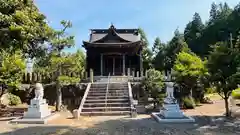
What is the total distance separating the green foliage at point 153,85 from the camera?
1756 centimetres

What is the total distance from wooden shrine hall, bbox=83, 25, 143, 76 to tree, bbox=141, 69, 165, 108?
8.17m

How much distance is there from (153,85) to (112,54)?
35.6 ft

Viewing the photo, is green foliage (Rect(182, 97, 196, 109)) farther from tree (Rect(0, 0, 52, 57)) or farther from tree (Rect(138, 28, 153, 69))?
tree (Rect(138, 28, 153, 69))

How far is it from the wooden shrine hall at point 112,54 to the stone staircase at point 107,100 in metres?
7.93

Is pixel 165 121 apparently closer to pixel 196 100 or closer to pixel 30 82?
pixel 196 100

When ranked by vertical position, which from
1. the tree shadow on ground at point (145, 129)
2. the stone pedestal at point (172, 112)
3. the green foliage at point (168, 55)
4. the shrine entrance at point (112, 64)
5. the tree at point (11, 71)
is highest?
the green foliage at point (168, 55)

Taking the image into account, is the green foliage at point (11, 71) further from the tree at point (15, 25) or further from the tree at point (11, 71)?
the tree at point (15, 25)

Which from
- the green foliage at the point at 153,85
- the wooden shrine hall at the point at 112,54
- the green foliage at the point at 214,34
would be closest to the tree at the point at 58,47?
the green foliage at the point at 153,85

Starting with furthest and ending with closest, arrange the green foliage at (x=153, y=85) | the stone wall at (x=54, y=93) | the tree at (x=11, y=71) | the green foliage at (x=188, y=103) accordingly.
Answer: the stone wall at (x=54, y=93), the green foliage at (x=188, y=103), the green foliage at (x=153, y=85), the tree at (x=11, y=71)

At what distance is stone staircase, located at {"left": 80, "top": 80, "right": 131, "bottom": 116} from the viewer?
15.7m

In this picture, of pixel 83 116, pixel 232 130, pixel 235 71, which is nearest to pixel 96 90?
pixel 83 116

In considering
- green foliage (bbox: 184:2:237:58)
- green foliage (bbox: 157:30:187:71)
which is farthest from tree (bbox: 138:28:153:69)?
green foliage (bbox: 184:2:237:58)

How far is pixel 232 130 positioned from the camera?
10.0 meters

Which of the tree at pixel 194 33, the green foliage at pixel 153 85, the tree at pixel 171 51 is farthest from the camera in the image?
the tree at pixel 194 33
